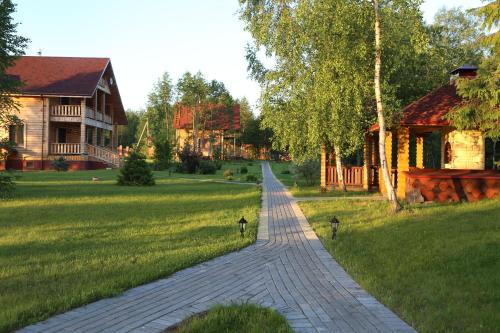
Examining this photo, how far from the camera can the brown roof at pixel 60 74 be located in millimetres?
33938

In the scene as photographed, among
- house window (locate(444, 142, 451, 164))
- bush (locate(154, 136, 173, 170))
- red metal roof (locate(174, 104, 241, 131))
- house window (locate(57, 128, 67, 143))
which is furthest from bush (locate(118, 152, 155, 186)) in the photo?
red metal roof (locate(174, 104, 241, 131))

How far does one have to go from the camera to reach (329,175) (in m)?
23.6

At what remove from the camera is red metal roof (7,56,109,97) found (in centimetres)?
3397

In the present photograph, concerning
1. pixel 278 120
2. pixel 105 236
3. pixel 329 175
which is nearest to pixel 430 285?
pixel 105 236

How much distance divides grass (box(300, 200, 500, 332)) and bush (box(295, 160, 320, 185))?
14.2m

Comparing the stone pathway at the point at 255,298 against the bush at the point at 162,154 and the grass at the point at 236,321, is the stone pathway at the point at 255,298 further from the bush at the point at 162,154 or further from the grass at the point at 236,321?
the bush at the point at 162,154

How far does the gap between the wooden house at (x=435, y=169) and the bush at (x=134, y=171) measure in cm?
913

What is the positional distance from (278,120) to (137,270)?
14112mm

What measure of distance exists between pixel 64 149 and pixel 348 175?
2212 centimetres

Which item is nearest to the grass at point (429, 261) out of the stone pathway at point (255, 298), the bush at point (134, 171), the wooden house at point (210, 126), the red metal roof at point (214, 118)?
the stone pathway at point (255, 298)

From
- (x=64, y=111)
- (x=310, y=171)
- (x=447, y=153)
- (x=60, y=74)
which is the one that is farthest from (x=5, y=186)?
(x=60, y=74)

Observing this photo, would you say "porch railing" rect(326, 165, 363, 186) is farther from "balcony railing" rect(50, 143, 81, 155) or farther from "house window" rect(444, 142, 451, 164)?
"balcony railing" rect(50, 143, 81, 155)

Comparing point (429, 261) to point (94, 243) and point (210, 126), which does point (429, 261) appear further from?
point (210, 126)

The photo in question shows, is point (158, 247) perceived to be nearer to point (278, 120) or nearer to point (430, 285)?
point (430, 285)
